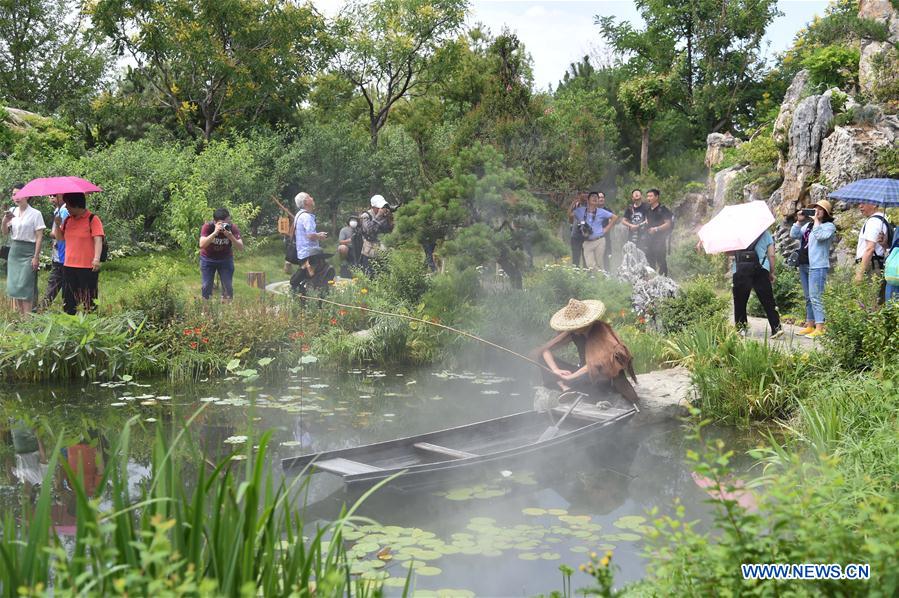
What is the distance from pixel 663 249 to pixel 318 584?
1330cm

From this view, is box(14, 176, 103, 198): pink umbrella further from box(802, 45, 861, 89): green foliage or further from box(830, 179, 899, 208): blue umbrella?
box(802, 45, 861, 89): green foliage

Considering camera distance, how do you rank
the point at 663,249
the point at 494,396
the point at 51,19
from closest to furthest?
the point at 494,396 < the point at 663,249 < the point at 51,19

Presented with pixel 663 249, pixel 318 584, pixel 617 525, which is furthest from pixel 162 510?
pixel 663 249

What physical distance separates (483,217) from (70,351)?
6.05 m

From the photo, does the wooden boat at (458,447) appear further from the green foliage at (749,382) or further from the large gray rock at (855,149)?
the large gray rock at (855,149)

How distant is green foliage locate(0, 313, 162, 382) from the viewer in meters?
9.80

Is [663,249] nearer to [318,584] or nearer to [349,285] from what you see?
[349,285]

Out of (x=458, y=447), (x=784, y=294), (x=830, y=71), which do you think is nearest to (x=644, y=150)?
(x=830, y=71)

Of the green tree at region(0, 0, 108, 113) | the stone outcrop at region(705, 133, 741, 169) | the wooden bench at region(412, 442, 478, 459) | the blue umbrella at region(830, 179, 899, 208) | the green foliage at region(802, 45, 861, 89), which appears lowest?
the wooden bench at region(412, 442, 478, 459)

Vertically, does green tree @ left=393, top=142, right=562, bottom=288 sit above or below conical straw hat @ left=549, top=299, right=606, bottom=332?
above

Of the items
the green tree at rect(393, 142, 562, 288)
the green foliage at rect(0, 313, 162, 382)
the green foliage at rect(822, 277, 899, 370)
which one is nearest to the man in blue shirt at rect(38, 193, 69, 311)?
the green foliage at rect(0, 313, 162, 382)

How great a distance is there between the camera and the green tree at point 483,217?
1241 centimetres

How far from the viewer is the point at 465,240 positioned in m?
12.2

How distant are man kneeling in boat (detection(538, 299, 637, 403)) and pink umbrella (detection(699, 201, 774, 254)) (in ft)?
9.86
